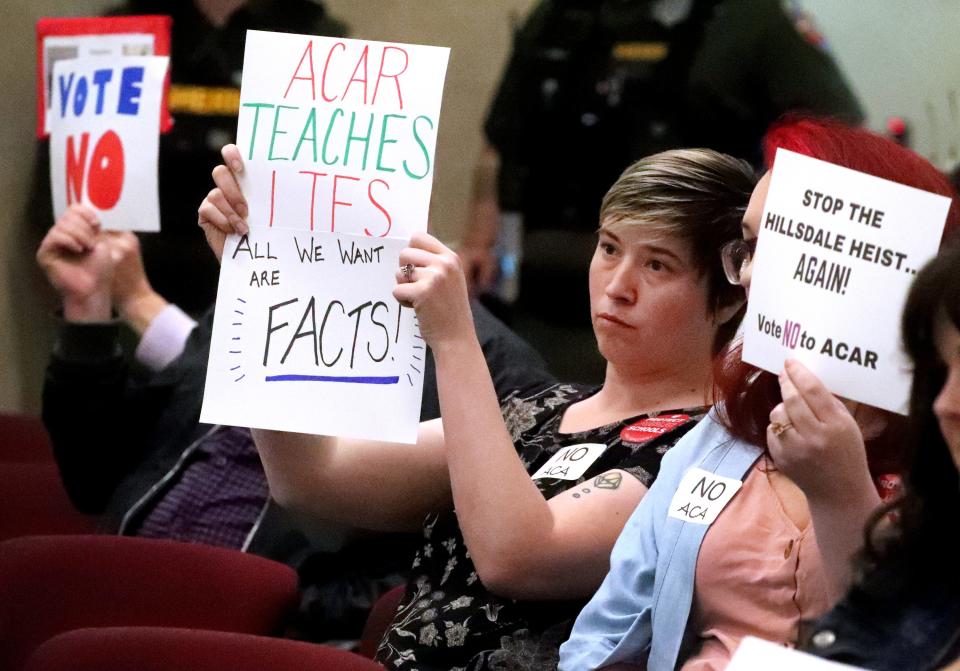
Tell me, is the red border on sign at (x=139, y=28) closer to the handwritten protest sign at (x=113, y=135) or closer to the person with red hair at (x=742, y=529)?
the handwritten protest sign at (x=113, y=135)

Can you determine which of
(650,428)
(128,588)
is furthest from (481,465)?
(128,588)

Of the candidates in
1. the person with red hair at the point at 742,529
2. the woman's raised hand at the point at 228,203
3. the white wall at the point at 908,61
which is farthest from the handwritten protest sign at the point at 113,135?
the white wall at the point at 908,61

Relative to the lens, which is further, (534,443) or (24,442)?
(24,442)

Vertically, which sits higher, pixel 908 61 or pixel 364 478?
pixel 908 61

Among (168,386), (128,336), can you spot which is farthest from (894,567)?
(128,336)

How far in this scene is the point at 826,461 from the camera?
1.44 metres

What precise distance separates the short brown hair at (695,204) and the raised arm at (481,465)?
339 millimetres

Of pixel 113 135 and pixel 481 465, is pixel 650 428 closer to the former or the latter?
pixel 481 465

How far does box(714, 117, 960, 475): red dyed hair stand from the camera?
1.64 m

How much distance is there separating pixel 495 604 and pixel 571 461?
0.23 m

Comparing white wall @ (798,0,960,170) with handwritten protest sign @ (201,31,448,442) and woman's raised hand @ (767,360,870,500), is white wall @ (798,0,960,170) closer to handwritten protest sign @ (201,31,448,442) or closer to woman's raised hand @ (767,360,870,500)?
handwritten protest sign @ (201,31,448,442)

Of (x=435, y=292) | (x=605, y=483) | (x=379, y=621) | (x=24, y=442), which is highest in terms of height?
(x=435, y=292)

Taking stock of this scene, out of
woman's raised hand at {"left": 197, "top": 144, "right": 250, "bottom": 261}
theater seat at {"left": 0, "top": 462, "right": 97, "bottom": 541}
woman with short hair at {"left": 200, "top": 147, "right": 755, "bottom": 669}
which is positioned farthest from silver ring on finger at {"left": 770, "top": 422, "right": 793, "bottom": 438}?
theater seat at {"left": 0, "top": 462, "right": 97, "bottom": 541}

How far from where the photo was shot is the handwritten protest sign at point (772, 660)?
4.01 ft
